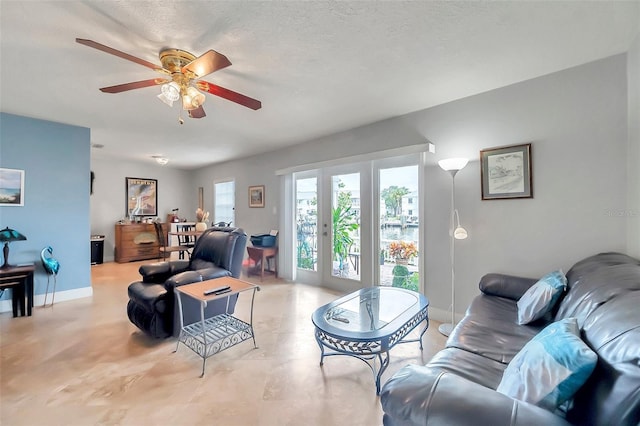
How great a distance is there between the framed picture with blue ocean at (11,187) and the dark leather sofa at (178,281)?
6.65 ft

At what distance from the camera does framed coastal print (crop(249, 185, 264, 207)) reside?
535cm

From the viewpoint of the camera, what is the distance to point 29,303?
9.98 feet

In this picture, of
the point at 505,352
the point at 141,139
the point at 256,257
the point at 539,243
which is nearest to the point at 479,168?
the point at 539,243

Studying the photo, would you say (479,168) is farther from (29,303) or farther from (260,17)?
(29,303)

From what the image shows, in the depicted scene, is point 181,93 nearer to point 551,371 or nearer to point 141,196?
point 551,371

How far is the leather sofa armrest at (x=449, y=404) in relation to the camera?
2.66ft

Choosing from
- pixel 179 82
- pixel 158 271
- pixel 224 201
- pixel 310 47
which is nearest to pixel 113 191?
pixel 224 201

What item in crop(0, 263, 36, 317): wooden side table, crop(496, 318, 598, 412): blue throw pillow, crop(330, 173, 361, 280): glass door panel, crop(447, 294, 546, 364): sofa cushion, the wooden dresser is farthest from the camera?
the wooden dresser

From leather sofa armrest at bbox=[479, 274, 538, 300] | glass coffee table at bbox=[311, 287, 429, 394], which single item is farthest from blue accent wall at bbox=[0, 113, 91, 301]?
leather sofa armrest at bbox=[479, 274, 538, 300]

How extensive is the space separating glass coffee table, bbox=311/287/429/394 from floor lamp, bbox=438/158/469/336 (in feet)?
1.66

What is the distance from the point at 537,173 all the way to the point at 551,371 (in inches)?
80.8

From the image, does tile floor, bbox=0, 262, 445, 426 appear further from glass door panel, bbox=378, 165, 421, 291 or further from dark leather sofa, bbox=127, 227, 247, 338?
glass door panel, bbox=378, 165, 421, 291

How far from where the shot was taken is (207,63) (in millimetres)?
1652

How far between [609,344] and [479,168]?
2053 mm
